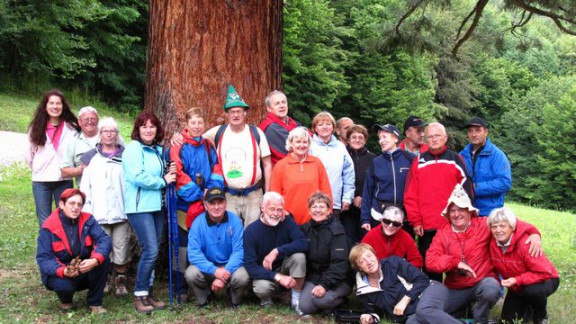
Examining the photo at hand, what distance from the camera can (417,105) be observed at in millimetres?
31266

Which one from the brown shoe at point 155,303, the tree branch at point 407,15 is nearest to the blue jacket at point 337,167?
the brown shoe at point 155,303

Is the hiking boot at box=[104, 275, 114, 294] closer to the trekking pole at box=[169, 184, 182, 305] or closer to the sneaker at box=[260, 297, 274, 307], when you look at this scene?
the trekking pole at box=[169, 184, 182, 305]

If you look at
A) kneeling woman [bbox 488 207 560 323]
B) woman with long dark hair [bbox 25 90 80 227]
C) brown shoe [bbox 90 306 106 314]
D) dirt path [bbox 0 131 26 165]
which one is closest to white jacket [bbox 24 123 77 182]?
woman with long dark hair [bbox 25 90 80 227]

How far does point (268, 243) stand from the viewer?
Result: 205 inches

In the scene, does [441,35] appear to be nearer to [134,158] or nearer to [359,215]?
[359,215]

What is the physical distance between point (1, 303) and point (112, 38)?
66.5 ft

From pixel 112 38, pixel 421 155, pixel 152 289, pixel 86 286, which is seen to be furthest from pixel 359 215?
pixel 112 38

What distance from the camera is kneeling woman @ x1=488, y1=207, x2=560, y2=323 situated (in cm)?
477

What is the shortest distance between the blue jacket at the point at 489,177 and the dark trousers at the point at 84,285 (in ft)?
11.1

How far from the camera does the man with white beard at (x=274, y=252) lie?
5125 millimetres

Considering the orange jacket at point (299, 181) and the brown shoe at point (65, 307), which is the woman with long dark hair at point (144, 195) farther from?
the orange jacket at point (299, 181)

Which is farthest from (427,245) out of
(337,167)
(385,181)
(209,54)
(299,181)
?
(209,54)

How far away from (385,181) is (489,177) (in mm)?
1007

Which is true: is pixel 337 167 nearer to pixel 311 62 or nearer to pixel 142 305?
pixel 142 305
